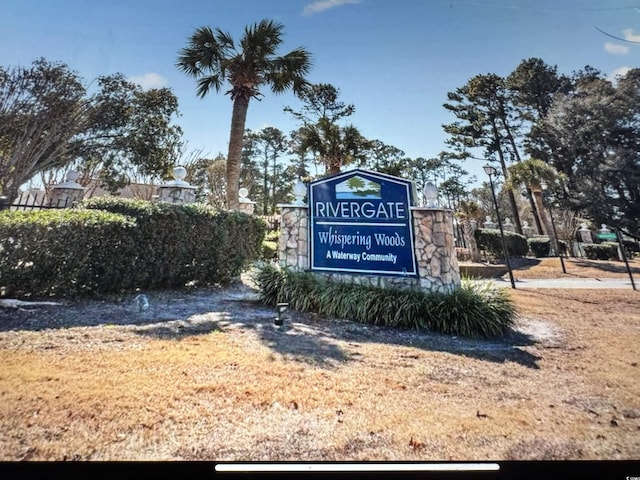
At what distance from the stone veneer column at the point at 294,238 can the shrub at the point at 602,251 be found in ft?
15.2

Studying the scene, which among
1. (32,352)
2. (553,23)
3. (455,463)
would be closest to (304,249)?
(32,352)

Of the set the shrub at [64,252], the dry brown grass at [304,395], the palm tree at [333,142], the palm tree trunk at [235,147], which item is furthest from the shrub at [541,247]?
the shrub at [64,252]

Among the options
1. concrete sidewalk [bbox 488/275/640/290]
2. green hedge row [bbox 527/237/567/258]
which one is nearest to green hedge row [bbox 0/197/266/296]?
concrete sidewalk [bbox 488/275/640/290]

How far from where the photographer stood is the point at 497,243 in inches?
281

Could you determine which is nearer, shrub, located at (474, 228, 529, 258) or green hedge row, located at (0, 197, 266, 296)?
green hedge row, located at (0, 197, 266, 296)

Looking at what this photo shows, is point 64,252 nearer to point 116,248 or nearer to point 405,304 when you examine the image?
point 116,248

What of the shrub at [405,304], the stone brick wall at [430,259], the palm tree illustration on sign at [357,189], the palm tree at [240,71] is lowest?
the shrub at [405,304]

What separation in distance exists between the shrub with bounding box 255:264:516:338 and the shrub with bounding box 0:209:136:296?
65.9 inches

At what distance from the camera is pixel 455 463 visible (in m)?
1.00

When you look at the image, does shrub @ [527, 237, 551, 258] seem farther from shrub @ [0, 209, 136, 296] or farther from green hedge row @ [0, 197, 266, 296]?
shrub @ [0, 209, 136, 296]

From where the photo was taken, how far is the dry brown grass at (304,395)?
39.1 inches

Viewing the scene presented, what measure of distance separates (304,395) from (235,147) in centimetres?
522

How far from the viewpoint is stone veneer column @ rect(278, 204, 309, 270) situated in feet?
11.8

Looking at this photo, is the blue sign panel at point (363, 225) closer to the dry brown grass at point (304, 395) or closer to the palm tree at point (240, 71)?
the dry brown grass at point (304, 395)
